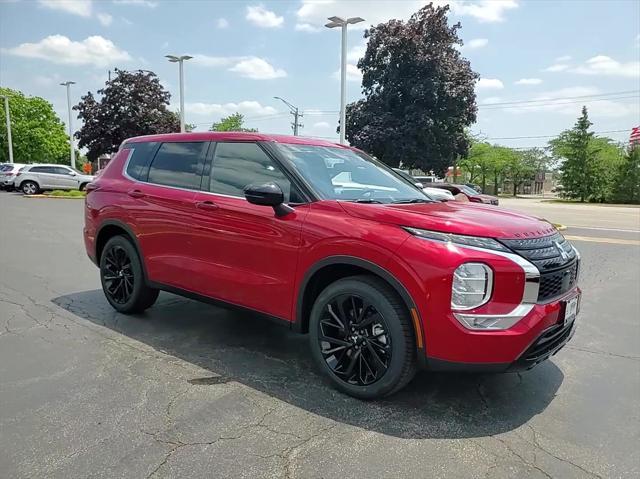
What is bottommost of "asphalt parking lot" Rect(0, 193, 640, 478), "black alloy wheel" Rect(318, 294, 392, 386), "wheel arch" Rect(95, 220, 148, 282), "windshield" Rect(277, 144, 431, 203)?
"asphalt parking lot" Rect(0, 193, 640, 478)

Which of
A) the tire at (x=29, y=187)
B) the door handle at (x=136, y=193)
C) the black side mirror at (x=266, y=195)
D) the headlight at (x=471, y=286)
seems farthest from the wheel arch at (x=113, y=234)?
the tire at (x=29, y=187)

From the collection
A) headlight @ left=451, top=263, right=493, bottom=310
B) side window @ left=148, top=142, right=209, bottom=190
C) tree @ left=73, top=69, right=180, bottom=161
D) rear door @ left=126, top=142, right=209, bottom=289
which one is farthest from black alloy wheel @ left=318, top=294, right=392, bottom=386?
tree @ left=73, top=69, right=180, bottom=161

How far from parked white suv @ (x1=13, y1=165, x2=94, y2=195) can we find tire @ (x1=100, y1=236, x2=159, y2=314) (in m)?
22.6

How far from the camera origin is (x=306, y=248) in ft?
11.2

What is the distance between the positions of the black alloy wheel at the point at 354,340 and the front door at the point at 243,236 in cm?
37

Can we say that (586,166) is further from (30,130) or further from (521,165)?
(30,130)

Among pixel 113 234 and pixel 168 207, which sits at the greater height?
pixel 168 207

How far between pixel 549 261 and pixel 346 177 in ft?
5.32

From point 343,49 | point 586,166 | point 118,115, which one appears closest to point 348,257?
point 343,49

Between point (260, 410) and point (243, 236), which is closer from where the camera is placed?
point (260, 410)

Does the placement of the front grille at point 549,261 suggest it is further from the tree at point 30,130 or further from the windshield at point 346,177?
the tree at point 30,130

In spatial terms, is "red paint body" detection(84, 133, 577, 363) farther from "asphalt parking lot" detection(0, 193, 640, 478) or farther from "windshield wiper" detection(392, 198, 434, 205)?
"asphalt parking lot" detection(0, 193, 640, 478)

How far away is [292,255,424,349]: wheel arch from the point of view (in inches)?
117

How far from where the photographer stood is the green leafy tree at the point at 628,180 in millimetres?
46438
